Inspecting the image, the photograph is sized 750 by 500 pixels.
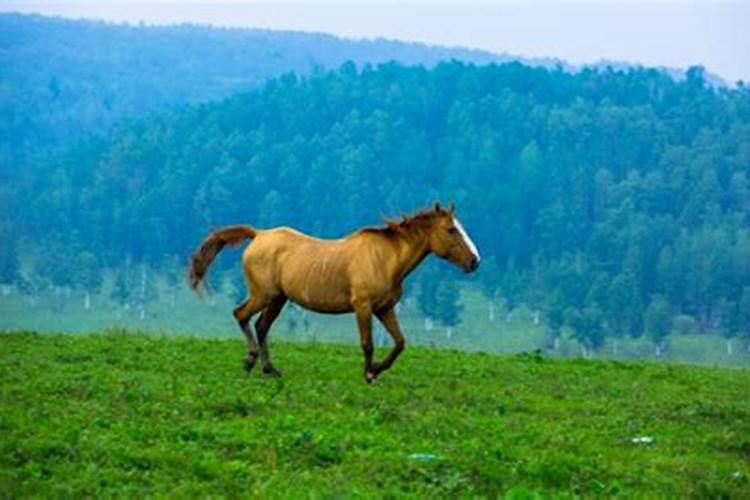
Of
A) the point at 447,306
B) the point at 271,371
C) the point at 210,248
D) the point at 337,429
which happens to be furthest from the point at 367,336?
the point at 447,306

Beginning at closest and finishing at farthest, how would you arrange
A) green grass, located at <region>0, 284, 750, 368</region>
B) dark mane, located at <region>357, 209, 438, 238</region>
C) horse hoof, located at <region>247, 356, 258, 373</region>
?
horse hoof, located at <region>247, 356, 258, 373</region>, dark mane, located at <region>357, 209, 438, 238</region>, green grass, located at <region>0, 284, 750, 368</region>

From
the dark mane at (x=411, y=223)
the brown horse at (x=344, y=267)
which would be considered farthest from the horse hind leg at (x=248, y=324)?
the dark mane at (x=411, y=223)

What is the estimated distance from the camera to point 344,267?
21.0 metres

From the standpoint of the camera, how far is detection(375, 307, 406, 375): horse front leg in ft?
68.2

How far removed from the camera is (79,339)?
24.5 metres

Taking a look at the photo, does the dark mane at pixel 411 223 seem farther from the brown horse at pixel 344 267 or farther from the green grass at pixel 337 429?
the green grass at pixel 337 429

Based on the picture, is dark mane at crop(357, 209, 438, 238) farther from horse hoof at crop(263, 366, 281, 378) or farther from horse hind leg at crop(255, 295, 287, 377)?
horse hoof at crop(263, 366, 281, 378)

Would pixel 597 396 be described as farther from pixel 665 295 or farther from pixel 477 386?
pixel 665 295

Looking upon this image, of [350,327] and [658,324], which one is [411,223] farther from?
[658,324]

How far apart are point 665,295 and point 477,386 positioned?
181 metres

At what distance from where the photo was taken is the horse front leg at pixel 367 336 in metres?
20.4

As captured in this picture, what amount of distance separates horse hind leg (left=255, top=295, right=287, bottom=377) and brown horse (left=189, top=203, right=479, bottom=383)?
17 millimetres

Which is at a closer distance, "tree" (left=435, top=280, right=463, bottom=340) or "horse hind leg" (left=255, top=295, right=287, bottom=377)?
"horse hind leg" (left=255, top=295, right=287, bottom=377)

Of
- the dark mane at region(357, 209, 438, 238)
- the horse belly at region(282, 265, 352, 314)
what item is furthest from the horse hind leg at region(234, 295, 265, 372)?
the dark mane at region(357, 209, 438, 238)
